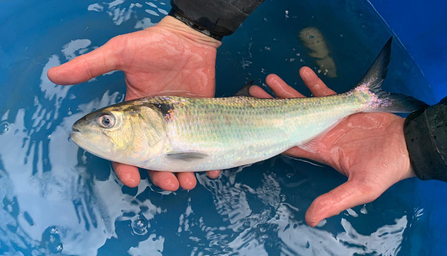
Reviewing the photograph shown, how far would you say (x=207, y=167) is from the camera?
241 centimetres

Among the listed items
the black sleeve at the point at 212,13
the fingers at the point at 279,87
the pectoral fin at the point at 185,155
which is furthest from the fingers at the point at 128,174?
the fingers at the point at 279,87

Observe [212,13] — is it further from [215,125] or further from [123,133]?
[123,133]

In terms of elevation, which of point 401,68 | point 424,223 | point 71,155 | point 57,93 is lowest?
point 71,155

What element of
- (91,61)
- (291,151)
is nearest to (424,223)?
(291,151)

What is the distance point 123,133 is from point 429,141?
245 cm

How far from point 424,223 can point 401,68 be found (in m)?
1.81

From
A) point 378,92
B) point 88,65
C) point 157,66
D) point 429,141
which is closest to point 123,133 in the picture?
point 88,65

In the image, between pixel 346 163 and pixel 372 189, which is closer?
pixel 372 189

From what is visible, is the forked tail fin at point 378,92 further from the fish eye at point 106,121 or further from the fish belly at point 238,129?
the fish eye at point 106,121

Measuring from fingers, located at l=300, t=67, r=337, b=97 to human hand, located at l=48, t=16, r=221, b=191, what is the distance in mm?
964

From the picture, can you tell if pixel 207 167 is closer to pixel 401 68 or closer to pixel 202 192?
pixel 202 192

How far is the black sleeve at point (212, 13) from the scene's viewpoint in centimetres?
260

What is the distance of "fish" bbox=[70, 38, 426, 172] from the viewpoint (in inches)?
84.7

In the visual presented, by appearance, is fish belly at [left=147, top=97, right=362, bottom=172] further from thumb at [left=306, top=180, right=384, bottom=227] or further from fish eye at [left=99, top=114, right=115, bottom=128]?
thumb at [left=306, top=180, right=384, bottom=227]
